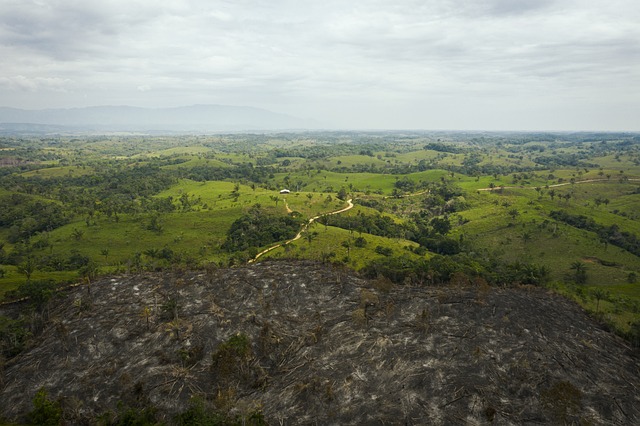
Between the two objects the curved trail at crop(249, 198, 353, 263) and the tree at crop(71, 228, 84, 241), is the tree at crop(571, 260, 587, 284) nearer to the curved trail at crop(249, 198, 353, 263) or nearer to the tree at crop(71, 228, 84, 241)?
the curved trail at crop(249, 198, 353, 263)

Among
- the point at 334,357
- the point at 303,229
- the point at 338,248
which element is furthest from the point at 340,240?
the point at 334,357

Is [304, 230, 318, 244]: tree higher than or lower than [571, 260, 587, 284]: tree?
higher

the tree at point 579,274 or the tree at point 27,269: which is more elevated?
the tree at point 27,269

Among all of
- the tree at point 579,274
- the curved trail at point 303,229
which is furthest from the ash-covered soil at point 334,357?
the tree at point 579,274

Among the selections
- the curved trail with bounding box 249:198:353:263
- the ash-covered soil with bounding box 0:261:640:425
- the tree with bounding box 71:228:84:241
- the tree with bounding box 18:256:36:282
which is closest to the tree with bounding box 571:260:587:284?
the ash-covered soil with bounding box 0:261:640:425

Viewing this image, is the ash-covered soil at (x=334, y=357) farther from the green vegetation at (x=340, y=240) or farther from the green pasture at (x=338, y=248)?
the green pasture at (x=338, y=248)

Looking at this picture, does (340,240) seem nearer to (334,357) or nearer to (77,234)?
(334,357)

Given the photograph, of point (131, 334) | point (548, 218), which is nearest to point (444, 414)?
point (131, 334)

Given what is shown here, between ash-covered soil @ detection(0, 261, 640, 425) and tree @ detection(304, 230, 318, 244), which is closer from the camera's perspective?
ash-covered soil @ detection(0, 261, 640, 425)

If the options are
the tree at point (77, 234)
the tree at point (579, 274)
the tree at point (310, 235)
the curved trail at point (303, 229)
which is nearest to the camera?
the tree at point (579, 274)
